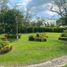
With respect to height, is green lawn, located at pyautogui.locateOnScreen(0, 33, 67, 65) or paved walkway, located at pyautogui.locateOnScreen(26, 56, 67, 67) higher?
green lawn, located at pyautogui.locateOnScreen(0, 33, 67, 65)

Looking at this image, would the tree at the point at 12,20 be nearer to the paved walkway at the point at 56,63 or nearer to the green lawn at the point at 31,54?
the green lawn at the point at 31,54

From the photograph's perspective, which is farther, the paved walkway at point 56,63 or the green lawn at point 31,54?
the green lawn at point 31,54

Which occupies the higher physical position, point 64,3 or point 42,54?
point 64,3

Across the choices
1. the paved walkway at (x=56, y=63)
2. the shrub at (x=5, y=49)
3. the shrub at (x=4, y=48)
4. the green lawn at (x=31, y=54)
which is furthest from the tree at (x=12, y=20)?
the paved walkway at (x=56, y=63)

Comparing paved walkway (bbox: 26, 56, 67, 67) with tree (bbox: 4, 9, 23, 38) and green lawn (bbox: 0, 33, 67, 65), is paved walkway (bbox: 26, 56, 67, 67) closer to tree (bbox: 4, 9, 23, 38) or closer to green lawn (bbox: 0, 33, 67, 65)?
green lawn (bbox: 0, 33, 67, 65)

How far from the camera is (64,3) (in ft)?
183

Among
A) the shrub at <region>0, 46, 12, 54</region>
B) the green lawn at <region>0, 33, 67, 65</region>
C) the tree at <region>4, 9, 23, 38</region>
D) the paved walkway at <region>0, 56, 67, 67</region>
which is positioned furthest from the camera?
the tree at <region>4, 9, 23, 38</region>

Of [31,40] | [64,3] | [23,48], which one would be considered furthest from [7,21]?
[23,48]

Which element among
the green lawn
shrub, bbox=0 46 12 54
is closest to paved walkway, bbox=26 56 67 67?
the green lawn

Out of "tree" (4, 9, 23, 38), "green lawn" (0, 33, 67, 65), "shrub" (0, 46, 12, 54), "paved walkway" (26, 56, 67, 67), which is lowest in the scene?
"paved walkway" (26, 56, 67, 67)

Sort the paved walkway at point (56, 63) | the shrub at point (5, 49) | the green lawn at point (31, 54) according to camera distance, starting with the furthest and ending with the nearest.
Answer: the shrub at point (5, 49) → the green lawn at point (31, 54) → the paved walkway at point (56, 63)

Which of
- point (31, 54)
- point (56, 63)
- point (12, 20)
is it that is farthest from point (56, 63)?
point (12, 20)

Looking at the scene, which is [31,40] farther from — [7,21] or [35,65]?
[7,21]

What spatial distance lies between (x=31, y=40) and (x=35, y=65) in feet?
51.1
